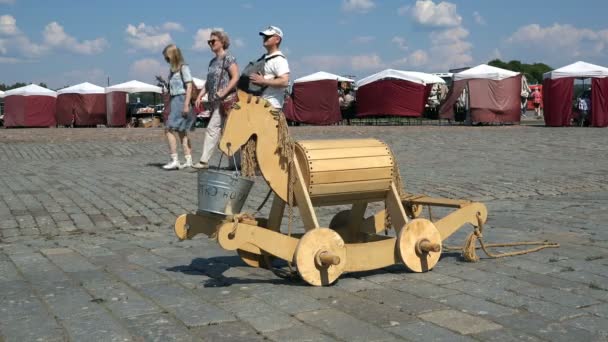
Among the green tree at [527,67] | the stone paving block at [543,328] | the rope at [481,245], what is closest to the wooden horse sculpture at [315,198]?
the rope at [481,245]

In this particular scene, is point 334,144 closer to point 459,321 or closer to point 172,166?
point 459,321

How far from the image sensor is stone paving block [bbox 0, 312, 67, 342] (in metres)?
3.55

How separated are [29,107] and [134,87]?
4928 millimetres

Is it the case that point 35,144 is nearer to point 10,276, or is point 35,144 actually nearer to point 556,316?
point 10,276

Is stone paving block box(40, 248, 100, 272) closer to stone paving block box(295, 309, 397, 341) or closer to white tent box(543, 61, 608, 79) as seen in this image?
stone paving block box(295, 309, 397, 341)

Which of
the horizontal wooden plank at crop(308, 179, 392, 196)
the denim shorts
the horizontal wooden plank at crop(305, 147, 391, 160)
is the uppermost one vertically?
the denim shorts

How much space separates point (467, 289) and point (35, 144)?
1594cm

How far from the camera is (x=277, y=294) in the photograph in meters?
4.34

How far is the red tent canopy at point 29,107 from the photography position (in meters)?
34.7

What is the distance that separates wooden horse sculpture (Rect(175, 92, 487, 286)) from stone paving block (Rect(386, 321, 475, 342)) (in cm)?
83

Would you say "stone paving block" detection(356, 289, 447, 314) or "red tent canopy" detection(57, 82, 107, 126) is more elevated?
"red tent canopy" detection(57, 82, 107, 126)

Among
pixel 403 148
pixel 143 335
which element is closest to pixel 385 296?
pixel 143 335

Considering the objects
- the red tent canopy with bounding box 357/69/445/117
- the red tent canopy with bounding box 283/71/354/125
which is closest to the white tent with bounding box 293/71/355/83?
the red tent canopy with bounding box 283/71/354/125

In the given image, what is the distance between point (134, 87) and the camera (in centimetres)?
3588
